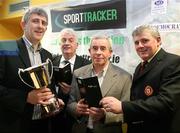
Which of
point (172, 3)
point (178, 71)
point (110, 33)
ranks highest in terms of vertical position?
point (172, 3)

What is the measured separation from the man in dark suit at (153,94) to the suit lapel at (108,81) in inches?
7.4

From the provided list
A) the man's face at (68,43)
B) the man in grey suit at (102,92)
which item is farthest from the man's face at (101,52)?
the man's face at (68,43)

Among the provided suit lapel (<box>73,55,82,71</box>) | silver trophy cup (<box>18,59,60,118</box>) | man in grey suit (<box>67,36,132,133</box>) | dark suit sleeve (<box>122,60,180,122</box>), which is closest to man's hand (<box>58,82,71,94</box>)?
man in grey suit (<box>67,36,132,133</box>)

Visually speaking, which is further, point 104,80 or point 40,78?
point 104,80

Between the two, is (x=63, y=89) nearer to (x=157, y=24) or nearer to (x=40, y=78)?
(x=40, y=78)

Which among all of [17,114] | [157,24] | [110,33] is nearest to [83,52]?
[110,33]

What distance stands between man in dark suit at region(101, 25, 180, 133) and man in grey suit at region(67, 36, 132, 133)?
134 millimetres

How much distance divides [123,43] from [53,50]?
3.43 feet

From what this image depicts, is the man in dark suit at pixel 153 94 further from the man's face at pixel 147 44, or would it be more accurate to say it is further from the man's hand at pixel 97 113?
the man's hand at pixel 97 113

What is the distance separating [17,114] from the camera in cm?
213

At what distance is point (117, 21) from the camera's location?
111 inches

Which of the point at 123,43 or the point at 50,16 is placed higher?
the point at 50,16

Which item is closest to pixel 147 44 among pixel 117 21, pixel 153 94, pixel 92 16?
pixel 153 94

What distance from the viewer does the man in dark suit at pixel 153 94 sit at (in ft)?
6.05
